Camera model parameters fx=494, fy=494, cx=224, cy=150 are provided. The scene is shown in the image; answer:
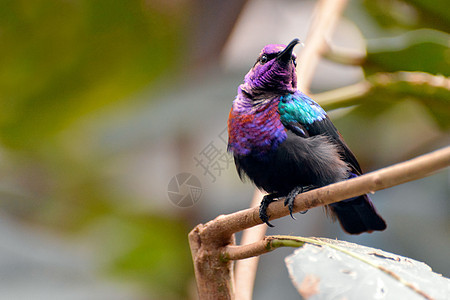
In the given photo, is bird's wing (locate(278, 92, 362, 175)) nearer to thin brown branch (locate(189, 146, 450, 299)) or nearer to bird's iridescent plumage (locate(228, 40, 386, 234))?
bird's iridescent plumage (locate(228, 40, 386, 234))

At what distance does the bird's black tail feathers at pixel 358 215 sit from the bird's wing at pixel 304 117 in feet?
1.14

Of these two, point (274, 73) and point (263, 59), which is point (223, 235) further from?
point (263, 59)

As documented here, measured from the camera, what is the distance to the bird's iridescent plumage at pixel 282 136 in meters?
1.94

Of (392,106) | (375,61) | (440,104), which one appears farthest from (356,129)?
(440,104)

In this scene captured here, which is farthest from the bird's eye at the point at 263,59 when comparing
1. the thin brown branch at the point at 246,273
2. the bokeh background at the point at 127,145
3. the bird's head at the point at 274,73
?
the bokeh background at the point at 127,145

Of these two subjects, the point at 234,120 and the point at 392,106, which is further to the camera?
the point at 392,106

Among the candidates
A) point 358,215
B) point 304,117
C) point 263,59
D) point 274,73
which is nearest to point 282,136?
point 304,117

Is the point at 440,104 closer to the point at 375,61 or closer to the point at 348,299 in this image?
the point at 375,61

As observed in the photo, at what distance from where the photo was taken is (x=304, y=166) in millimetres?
1940

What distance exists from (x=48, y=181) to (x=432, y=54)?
9.00 feet

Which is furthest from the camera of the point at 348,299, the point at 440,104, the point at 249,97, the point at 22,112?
the point at 22,112

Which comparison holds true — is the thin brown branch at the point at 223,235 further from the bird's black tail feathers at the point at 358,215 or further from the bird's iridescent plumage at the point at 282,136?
the bird's black tail feathers at the point at 358,215

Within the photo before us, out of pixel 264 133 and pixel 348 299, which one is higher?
pixel 264 133

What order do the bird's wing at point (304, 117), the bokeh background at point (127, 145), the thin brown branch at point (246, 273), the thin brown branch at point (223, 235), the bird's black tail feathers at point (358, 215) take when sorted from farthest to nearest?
the bokeh background at point (127, 145)
the bird's black tail feathers at point (358, 215)
the bird's wing at point (304, 117)
the thin brown branch at point (246, 273)
the thin brown branch at point (223, 235)
